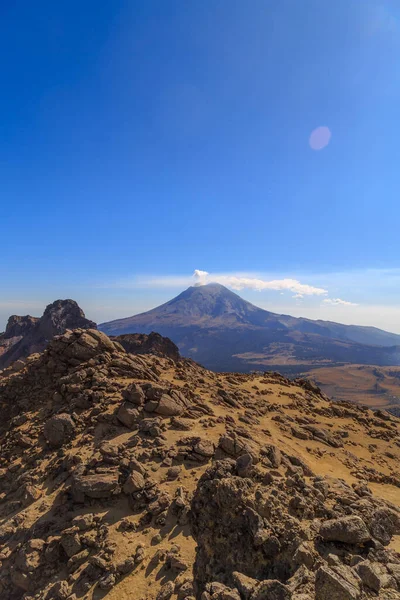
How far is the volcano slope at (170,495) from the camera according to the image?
7.45 m

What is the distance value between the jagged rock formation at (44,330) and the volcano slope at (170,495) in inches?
2869

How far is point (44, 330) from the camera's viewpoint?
92.6m

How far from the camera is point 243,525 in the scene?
7902 mm

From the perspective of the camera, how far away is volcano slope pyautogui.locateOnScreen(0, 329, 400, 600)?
7445mm

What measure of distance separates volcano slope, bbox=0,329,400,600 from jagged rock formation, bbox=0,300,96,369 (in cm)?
7287

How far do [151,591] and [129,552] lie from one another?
1557mm

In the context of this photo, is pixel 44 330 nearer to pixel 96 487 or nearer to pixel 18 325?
pixel 18 325

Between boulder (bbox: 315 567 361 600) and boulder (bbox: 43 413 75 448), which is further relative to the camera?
boulder (bbox: 43 413 75 448)

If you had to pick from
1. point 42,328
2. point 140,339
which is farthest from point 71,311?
point 140,339

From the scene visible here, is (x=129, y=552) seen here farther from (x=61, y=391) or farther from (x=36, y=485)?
(x=61, y=391)

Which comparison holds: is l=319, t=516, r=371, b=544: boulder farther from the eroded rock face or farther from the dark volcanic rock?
Result: the dark volcanic rock

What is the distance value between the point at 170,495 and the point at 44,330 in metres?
92.4

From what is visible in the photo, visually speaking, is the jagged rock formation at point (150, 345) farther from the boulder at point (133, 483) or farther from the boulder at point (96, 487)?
the boulder at point (133, 483)

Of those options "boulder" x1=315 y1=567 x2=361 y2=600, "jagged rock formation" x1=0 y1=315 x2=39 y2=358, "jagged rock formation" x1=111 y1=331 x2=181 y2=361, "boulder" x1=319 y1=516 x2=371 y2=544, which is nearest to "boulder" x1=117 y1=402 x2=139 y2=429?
"boulder" x1=319 y1=516 x2=371 y2=544
